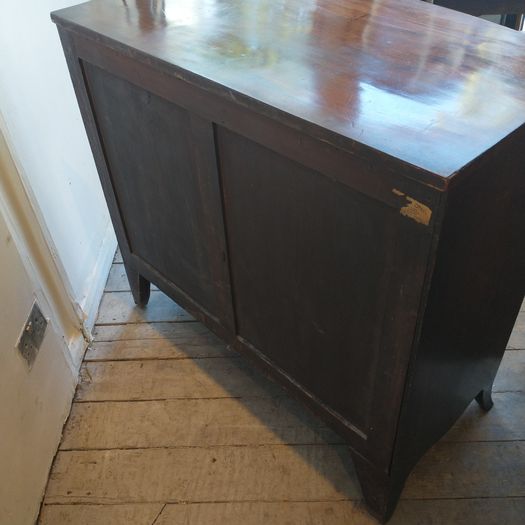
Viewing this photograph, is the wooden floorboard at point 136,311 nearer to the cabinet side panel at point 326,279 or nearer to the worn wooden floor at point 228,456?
the worn wooden floor at point 228,456

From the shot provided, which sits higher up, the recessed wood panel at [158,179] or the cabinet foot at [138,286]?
the recessed wood panel at [158,179]

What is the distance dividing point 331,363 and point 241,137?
0.45 meters

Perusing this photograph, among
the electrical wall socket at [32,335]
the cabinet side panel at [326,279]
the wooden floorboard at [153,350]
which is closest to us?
the cabinet side panel at [326,279]

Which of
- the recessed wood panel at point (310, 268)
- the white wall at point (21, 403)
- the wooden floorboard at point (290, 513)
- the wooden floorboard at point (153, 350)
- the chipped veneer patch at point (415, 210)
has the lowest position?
the wooden floorboard at point (290, 513)

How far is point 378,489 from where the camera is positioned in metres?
1.17

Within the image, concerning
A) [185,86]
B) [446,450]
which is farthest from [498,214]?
[446,450]

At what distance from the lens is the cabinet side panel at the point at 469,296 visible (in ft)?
2.50

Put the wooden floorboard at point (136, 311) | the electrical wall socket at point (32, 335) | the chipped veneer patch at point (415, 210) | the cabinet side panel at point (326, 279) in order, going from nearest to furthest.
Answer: the chipped veneer patch at point (415, 210) → the cabinet side panel at point (326, 279) → the electrical wall socket at point (32, 335) → the wooden floorboard at point (136, 311)

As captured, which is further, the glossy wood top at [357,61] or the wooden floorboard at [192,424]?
the wooden floorboard at [192,424]

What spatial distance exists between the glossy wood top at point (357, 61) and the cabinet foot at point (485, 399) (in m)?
0.77

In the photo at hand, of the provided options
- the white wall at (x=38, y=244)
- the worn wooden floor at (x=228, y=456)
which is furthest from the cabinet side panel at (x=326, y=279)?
the white wall at (x=38, y=244)

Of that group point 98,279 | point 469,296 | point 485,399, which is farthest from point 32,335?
point 485,399

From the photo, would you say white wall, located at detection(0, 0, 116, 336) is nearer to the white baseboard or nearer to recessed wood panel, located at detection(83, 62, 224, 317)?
the white baseboard

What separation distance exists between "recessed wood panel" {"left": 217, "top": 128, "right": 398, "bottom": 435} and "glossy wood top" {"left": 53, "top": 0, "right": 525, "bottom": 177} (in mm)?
98
